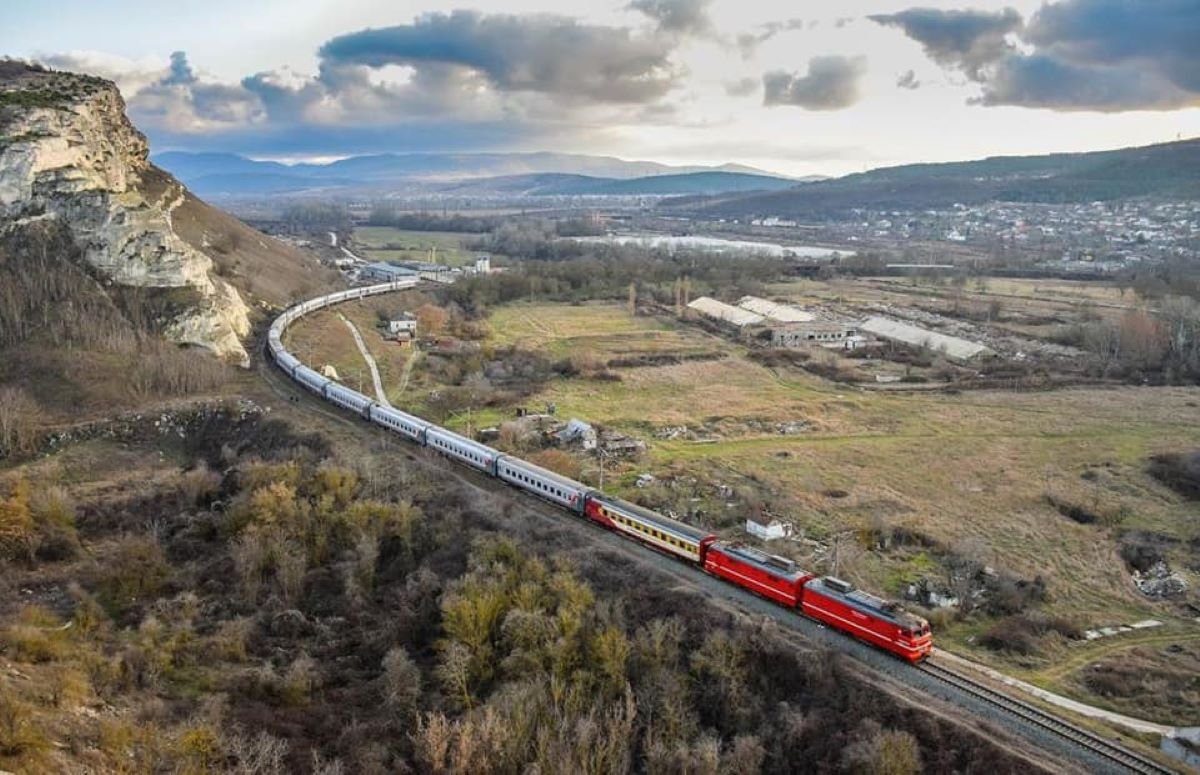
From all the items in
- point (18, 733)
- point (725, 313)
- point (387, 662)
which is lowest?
point (387, 662)

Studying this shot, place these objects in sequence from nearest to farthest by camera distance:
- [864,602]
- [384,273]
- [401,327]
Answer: [864,602] < [401,327] < [384,273]

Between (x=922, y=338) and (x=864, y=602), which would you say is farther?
(x=922, y=338)

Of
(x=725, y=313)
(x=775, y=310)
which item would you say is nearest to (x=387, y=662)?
(x=725, y=313)

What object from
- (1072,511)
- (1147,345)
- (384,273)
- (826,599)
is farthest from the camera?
(384,273)

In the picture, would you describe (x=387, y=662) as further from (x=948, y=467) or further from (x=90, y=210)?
(x=90, y=210)

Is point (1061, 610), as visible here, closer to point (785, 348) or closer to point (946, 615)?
point (946, 615)

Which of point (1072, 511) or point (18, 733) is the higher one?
point (18, 733)

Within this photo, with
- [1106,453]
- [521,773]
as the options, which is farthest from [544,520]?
[1106,453]
